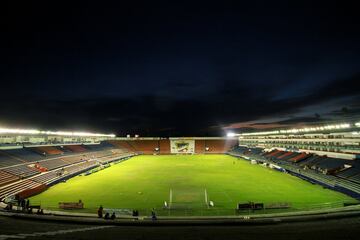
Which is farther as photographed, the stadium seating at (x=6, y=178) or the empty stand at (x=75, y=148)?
the empty stand at (x=75, y=148)

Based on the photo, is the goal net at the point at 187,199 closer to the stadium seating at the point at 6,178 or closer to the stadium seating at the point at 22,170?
the stadium seating at the point at 6,178

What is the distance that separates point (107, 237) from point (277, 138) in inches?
2911

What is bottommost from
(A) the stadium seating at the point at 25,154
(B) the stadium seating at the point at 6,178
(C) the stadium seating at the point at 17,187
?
(C) the stadium seating at the point at 17,187

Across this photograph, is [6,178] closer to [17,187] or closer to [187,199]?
[17,187]

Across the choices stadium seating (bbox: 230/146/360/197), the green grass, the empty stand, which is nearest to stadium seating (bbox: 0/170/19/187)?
the green grass

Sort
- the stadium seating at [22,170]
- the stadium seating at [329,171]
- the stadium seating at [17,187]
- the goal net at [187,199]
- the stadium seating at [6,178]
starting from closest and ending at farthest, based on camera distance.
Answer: the goal net at [187,199] → the stadium seating at [17,187] → the stadium seating at [329,171] → the stadium seating at [6,178] → the stadium seating at [22,170]

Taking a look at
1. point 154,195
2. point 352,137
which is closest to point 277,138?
point 352,137

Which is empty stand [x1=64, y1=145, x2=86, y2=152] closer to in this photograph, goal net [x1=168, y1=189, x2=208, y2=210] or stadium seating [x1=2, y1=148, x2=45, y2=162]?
stadium seating [x1=2, y1=148, x2=45, y2=162]

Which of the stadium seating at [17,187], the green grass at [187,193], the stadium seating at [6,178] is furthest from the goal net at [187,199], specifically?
the stadium seating at [6,178]

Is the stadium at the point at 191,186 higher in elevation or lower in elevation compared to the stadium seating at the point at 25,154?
lower

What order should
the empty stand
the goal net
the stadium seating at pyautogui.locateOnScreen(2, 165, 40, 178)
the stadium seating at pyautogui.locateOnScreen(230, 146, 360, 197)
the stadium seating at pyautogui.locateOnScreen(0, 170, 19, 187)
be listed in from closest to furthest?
1. the goal net
2. the stadium seating at pyautogui.locateOnScreen(230, 146, 360, 197)
3. the stadium seating at pyautogui.locateOnScreen(0, 170, 19, 187)
4. the stadium seating at pyautogui.locateOnScreen(2, 165, 40, 178)
5. the empty stand

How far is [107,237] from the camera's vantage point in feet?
40.7

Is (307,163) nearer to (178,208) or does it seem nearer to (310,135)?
(310,135)

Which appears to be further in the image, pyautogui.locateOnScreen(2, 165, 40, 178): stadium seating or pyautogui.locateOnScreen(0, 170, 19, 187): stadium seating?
pyautogui.locateOnScreen(2, 165, 40, 178): stadium seating
